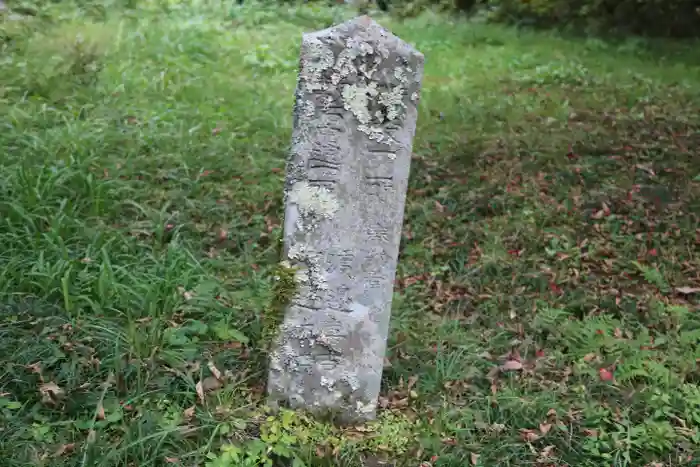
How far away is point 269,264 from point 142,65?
4113 millimetres

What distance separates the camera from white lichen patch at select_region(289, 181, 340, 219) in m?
2.80

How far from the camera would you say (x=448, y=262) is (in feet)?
14.6

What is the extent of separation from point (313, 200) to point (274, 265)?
653mm

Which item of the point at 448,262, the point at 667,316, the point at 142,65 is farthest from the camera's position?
the point at 142,65

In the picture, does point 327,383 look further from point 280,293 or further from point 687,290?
point 687,290

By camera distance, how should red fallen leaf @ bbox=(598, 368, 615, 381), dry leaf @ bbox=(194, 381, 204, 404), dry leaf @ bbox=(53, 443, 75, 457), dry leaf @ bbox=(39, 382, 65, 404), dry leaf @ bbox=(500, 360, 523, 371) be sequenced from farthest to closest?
dry leaf @ bbox=(500, 360, 523, 371) → red fallen leaf @ bbox=(598, 368, 615, 381) → dry leaf @ bbox=(194, 381, 204, 404) → dry leaf @ bbox=(39, 382, 65, 404) → dry leaf @ bbox=(53, 443, 75, 457)

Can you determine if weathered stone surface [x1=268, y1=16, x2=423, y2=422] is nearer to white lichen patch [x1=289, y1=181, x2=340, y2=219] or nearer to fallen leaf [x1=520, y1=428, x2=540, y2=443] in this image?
white lichen patch [x1=289, y1=181, x2=340, y2=219]

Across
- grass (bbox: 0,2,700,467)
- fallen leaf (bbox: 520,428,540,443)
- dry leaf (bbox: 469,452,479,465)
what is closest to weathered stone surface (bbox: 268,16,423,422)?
grass (bbox: 0,2,700,467)

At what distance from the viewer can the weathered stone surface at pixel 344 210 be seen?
272 centimetres

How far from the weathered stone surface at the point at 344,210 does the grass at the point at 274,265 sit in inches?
9.5

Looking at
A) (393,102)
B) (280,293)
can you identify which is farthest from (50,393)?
(393,102)

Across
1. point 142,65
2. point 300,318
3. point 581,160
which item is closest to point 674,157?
point 581,160

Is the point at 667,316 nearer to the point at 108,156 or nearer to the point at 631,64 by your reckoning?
the point at 108,156

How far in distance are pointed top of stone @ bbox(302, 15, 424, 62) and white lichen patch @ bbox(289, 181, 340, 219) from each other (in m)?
0.65
